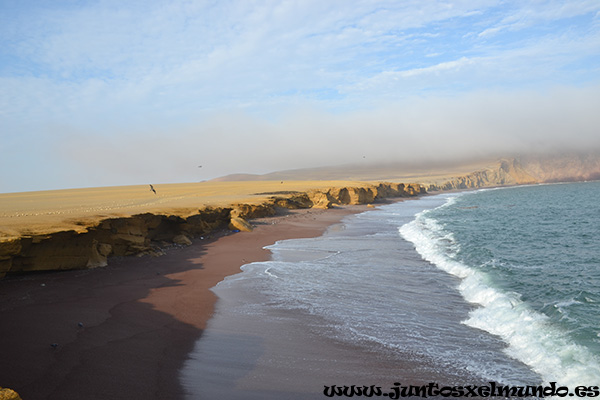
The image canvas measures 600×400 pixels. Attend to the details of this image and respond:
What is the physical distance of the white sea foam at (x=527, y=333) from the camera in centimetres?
777

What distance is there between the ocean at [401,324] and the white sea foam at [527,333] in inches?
1.2

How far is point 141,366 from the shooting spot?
790 cm

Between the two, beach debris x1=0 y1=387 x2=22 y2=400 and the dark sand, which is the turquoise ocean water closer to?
the dark sand

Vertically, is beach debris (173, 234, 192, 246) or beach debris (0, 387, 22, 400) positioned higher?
beach debris (0, 387, 22, 400)

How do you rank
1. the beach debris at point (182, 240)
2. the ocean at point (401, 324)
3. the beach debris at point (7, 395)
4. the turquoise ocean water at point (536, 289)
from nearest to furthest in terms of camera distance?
the beach debris at point (7, 395)
the ocean at point (401, 324)
the turquoise ocean water at point (536, 289)
the beach debris at point (182, 240)

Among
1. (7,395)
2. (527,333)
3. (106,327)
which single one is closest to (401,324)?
(527,333)

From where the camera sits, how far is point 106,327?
990 cm

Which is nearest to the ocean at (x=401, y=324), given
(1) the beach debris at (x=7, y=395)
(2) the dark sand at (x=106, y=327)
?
(2) the dark sand at (x=106, y=327)

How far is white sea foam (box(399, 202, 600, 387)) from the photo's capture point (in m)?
7.77

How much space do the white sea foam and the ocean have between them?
0.10ft

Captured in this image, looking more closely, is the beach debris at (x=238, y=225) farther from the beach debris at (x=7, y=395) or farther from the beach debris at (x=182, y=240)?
the beach debris at (x=7, y=395)

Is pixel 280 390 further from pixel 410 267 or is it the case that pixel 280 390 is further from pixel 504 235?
pixel 504 235

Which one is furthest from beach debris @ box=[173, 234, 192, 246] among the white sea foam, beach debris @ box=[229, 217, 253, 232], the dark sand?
the white sea foam

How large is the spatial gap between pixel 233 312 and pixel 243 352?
9.75 feet
